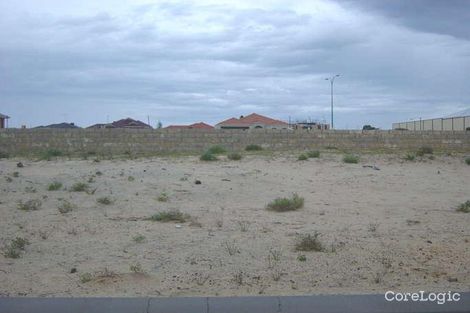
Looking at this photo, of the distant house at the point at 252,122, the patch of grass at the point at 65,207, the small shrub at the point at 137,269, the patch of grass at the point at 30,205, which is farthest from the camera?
the distant house at the point at 252,122

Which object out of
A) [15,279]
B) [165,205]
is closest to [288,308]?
[15,279]

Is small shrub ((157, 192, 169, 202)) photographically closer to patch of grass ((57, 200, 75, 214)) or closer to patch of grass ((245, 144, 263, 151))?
patch of grass ((57, 200, 75, 214))

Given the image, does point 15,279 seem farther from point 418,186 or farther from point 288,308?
point 418,186

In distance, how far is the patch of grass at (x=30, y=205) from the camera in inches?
502

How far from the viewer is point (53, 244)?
383 inches

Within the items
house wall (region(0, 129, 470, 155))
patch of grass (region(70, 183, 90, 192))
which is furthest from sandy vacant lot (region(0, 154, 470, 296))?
house wall (region(0, 129, 470, 155))

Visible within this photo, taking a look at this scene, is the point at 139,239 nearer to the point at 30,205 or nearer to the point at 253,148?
the point at 30,205

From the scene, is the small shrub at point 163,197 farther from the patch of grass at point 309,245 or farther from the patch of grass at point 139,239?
the patch of grass at point 309,245

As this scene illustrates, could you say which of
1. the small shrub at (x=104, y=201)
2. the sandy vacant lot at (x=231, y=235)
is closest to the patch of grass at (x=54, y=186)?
the sandy vacant lot at (x=231, y=235)

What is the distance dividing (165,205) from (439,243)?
6.13 meters
